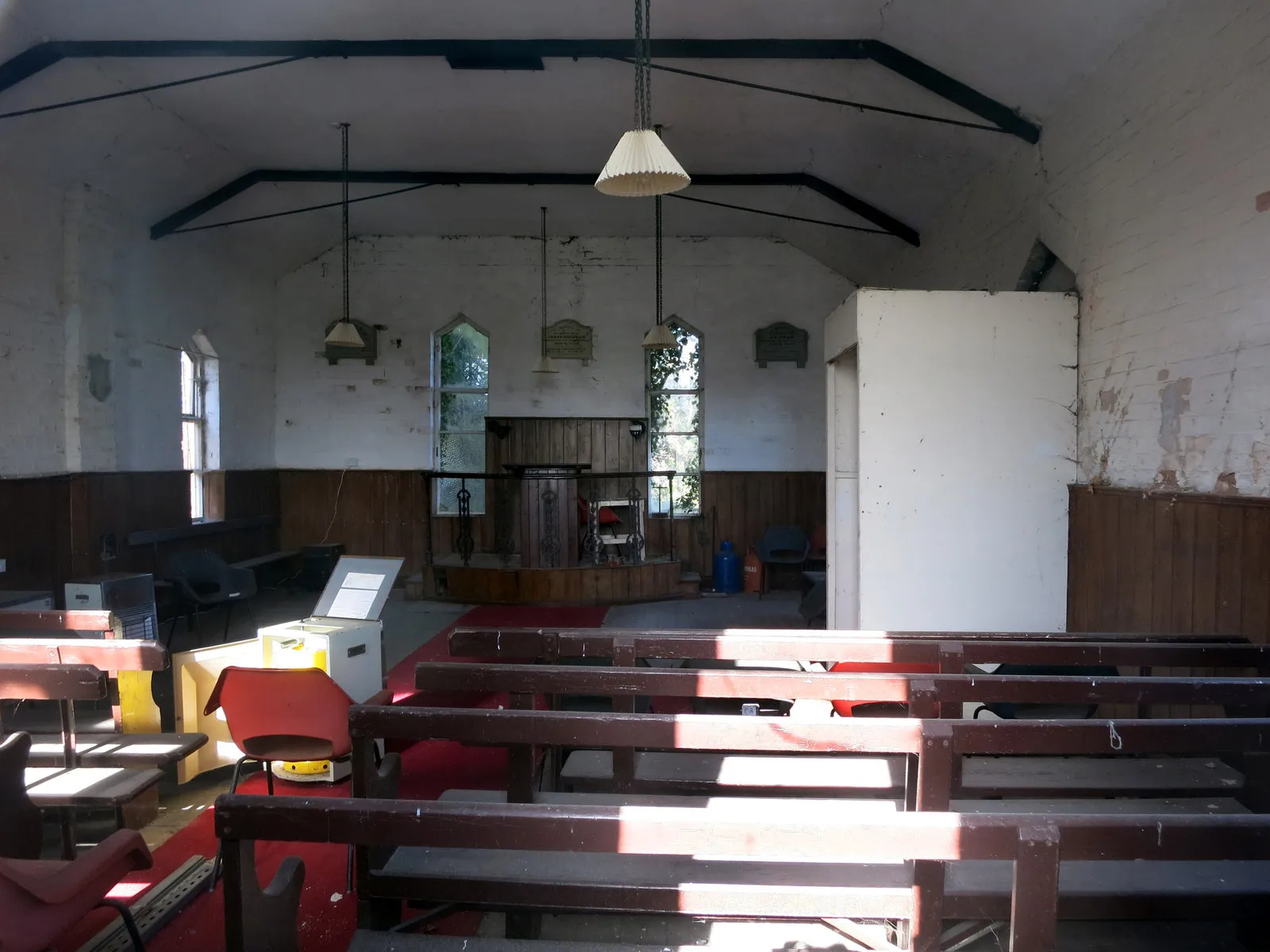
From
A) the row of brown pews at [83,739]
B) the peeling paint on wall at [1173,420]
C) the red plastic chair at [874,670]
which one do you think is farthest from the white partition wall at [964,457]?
the row of brown pews at [83,739]

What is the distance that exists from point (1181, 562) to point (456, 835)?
3715mm

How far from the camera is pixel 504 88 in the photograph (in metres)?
6.32

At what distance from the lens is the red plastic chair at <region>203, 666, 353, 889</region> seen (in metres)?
2.86

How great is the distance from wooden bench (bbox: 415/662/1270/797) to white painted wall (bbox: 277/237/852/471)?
7336 mm

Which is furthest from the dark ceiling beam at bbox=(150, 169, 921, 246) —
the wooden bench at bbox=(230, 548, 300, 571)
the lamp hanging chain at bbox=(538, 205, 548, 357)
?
the wooden bench at bbox=(230, 548, 300, 571)

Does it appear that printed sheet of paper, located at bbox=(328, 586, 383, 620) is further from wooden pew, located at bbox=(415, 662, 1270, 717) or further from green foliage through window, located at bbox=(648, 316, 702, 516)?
green foliage through window, located at bbox=(648, 316, 702, 516)

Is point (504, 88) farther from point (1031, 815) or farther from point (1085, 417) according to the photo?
point (1031, 815)

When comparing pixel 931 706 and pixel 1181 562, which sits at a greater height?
pixel 1181 562

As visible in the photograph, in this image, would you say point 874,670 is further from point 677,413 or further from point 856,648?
point 677,413

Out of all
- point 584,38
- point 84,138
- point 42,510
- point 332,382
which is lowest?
point 42,510

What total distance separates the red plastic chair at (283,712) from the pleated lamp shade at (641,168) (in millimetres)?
2310

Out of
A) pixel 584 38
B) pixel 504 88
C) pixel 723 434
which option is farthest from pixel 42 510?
pixel 723 434

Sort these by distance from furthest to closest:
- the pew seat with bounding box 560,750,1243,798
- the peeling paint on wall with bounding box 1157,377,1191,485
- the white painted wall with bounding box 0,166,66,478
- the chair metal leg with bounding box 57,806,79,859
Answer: the white painted wall with bounding box 0,166,66,478 → the peeling paint on wall with bounding box 1157,377,1191,485 → the chair metal leg with bounding box 57,806,79,859 → the pew seat with bounding box 560,750,1243,798

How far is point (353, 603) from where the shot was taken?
13.6 feet
